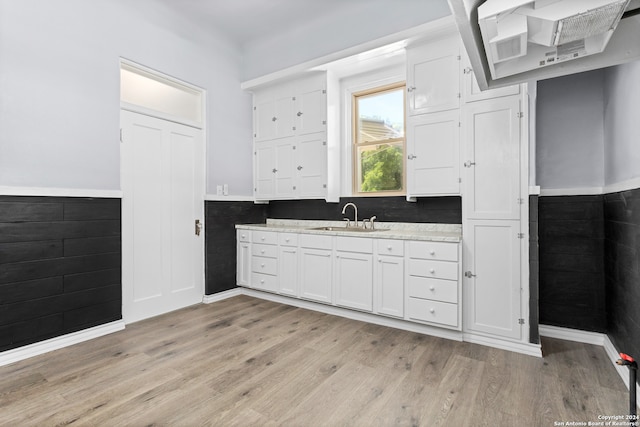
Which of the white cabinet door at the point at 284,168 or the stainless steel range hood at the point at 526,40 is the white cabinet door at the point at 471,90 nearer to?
the stainless steel range hood at the point at 526,40

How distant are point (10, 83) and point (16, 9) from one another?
60cm

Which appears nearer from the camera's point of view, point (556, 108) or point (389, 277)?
point (556, 108)

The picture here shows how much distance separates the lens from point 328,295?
3545mm

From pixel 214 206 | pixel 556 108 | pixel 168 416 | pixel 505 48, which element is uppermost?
pixel 556 108

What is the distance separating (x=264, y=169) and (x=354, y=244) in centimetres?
187

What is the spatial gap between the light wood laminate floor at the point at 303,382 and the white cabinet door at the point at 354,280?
32 cm

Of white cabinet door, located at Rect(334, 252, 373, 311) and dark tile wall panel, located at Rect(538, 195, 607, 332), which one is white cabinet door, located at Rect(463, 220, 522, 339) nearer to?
dark tile wall panel, located at Rect(538, 195, 607, 332)

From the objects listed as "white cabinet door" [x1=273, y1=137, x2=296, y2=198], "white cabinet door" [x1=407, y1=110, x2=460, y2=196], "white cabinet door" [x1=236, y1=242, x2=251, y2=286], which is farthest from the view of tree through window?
"white cabinet door" [x1=236, y1=242, x2=251, y2=286]

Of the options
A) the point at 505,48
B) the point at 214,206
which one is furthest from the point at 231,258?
the point at 505,48

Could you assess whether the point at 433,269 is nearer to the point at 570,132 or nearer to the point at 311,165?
the point at 570,132

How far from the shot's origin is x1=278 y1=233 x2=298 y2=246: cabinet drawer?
3.83m

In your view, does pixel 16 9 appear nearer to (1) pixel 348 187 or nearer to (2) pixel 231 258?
(2) pixel 231 258

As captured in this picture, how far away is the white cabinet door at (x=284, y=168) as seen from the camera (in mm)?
4234

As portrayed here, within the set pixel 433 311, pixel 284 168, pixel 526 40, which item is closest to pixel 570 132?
pixel 433 311
